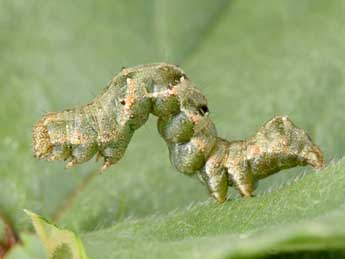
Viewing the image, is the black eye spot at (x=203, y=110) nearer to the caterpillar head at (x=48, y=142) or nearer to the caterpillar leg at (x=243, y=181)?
the caterpillar leg at (x=243, y=181)

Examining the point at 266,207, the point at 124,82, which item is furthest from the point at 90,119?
the point at 266,207

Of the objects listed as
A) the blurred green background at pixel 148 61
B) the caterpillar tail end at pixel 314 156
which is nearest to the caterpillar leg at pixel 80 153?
the blurred green background at pixel 148 61

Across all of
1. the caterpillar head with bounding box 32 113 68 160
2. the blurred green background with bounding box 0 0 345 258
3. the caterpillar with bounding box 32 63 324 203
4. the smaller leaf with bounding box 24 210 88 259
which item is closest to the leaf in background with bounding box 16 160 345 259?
the smaller leaf with bounding box 24 210 88 259

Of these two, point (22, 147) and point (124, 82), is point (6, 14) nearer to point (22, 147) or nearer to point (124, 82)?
point (22, 147)

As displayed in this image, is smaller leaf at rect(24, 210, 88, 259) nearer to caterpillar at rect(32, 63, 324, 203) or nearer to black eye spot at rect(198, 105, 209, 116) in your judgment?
caterpillar at rect(32, 63, 324, 203)

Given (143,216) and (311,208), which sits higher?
(143,216)
